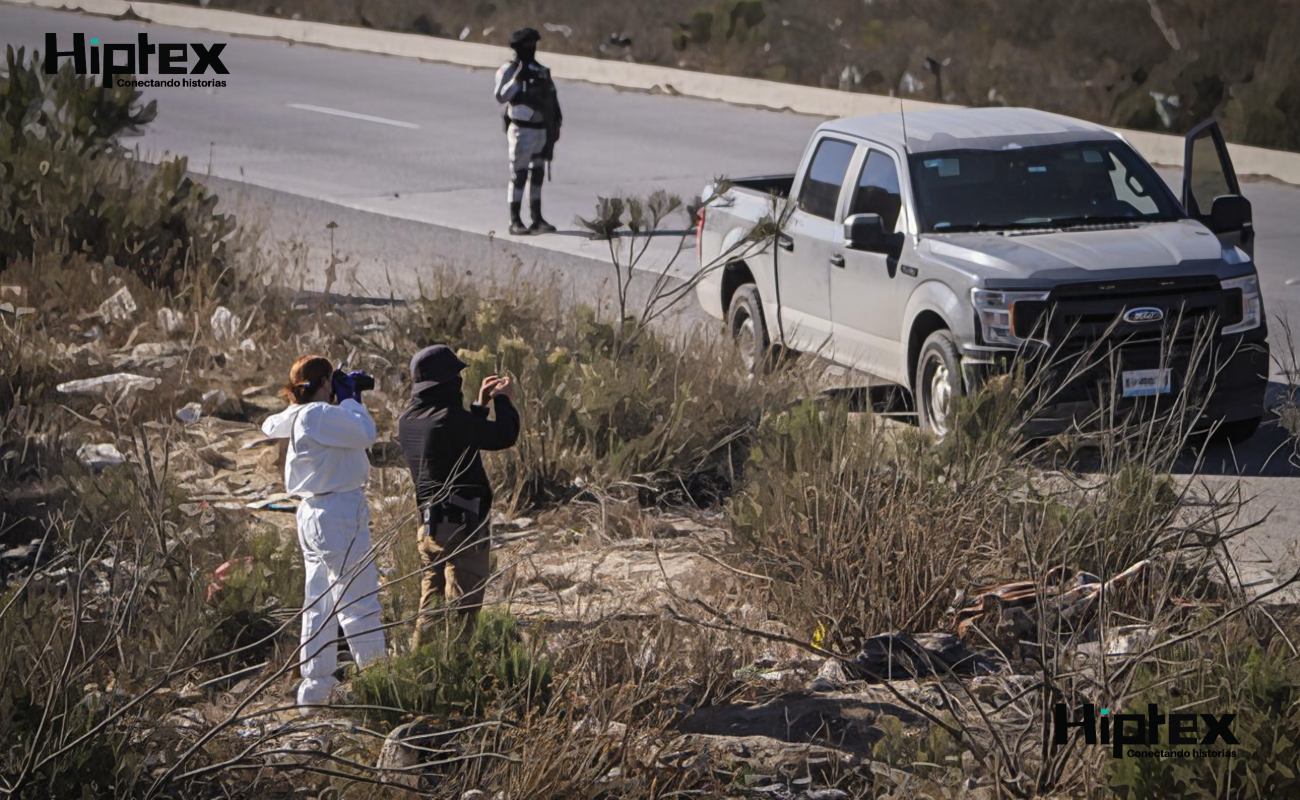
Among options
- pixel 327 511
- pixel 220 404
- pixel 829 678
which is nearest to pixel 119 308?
pixel 220 404

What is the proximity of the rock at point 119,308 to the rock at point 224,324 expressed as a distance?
71 cm

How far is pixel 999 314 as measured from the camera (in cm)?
882

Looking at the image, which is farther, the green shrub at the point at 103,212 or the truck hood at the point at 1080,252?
the green shrub at the point at 103,212

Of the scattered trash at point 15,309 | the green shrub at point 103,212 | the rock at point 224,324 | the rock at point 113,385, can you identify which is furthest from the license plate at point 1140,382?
the scattered trash at point 15,309

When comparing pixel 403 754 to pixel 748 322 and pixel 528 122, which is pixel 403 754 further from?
pixel 528 122

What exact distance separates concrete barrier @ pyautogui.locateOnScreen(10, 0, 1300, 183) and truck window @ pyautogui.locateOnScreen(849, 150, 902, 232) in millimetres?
9821

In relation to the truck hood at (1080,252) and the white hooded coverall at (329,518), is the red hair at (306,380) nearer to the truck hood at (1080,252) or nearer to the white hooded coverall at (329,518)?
the white hooded coverall at (329,518)

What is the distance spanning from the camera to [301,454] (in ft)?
19.5

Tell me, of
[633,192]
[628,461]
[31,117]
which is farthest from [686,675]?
[633,192]

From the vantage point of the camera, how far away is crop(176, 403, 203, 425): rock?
9.68 metres

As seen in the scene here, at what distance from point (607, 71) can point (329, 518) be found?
2286 cm

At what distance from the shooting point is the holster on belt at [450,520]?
6195mm

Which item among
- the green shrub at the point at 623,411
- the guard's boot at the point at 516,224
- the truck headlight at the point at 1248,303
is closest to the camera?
the green shrub at the point at 623,411

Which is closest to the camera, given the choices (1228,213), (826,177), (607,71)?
(1228,213)
